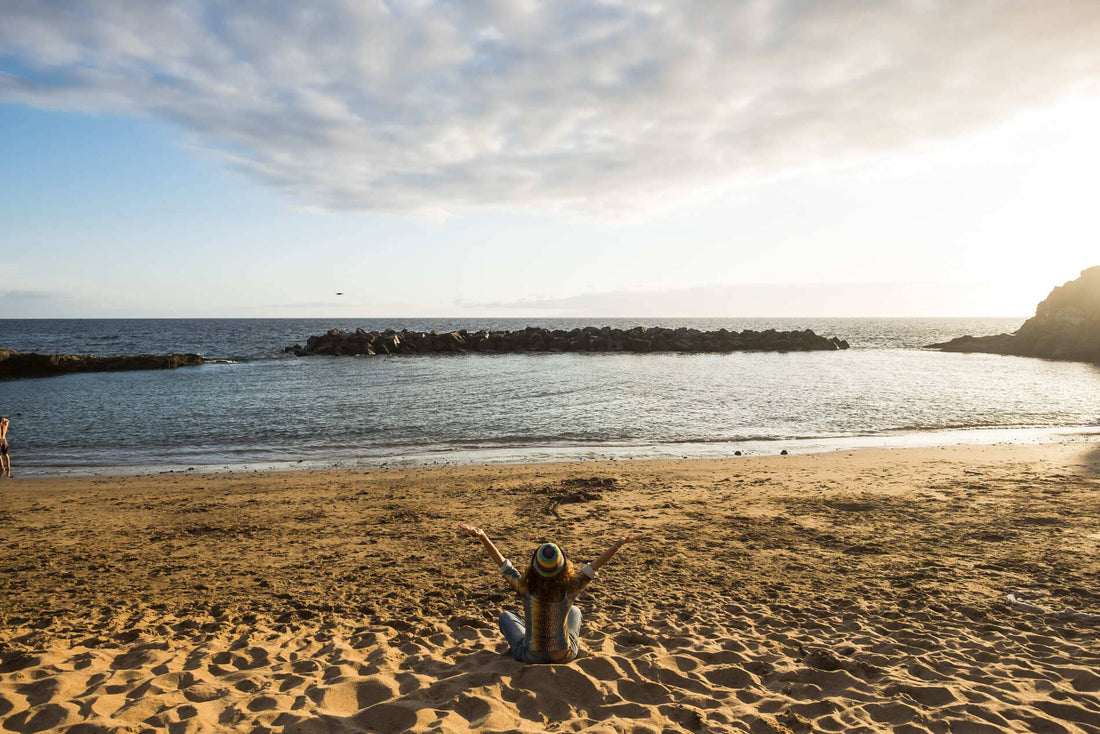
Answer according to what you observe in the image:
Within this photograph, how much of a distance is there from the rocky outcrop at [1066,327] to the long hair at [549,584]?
66.7m

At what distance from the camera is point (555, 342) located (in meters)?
65.2

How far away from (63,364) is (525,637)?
51463 millimetres

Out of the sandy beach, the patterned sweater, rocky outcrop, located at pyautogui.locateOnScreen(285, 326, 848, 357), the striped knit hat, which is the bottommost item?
the sandy beach

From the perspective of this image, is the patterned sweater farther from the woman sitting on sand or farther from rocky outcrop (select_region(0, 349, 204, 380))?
rocky outcrop (select_region(0, 349, 204, 380))

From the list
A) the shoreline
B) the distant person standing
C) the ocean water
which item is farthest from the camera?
the ocean water

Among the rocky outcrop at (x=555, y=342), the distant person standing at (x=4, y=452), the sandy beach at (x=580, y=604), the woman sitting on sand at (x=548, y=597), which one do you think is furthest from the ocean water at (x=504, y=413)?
the rocky outcrop at (x=555, y=342)

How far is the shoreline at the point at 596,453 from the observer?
53.1 ft

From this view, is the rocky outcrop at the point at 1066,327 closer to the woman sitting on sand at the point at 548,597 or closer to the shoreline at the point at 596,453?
the shoreline at the point at 596,453

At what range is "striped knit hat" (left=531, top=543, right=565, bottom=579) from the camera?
523 centimetres

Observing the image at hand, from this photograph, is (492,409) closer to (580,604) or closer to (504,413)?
(504,413)

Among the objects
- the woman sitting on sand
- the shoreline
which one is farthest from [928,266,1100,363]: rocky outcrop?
the woman sitting on sand

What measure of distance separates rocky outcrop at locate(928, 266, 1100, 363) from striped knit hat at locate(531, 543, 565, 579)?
66791 millimetres

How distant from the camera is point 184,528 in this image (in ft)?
33.7

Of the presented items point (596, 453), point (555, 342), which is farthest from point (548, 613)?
point (555, 342)
